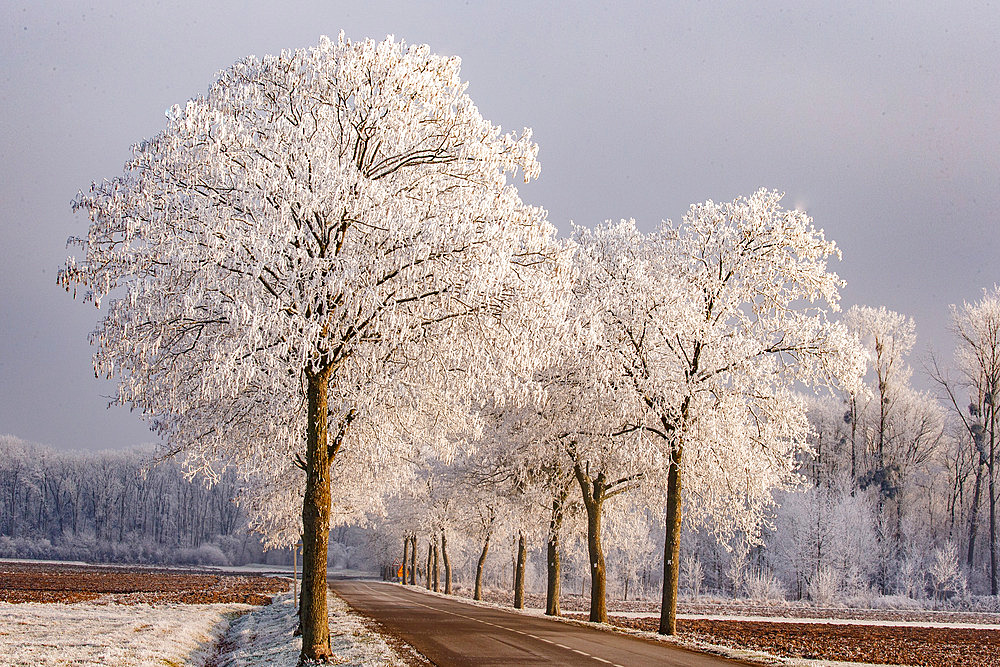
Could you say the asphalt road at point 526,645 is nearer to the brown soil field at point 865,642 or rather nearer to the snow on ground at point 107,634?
the brown soil field at point 865,642

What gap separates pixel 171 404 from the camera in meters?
14.4

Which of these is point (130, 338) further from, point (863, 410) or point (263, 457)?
point (863, 410)

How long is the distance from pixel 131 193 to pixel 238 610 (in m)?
27.9

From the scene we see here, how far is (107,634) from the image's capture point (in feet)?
67.3

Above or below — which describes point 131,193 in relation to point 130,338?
above

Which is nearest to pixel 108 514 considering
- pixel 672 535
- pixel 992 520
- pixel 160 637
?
pixel 160 637

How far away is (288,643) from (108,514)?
150 metres

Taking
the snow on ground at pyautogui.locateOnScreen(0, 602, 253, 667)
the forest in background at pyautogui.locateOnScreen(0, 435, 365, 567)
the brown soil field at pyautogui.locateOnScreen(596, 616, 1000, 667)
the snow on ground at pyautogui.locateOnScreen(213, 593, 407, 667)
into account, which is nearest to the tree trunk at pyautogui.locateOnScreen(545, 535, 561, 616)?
the brown soil field at pyautogui.locateOnScreen(596, 616, 1000, 667)

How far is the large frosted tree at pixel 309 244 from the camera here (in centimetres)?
1256

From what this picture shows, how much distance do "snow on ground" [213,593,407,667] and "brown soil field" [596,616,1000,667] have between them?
30.3 ft

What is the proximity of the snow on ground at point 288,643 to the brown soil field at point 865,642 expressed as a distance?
30.3ft

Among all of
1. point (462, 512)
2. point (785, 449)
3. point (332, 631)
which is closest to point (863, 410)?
point (462, 512)

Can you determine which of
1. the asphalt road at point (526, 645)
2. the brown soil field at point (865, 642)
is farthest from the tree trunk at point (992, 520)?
the asphalt road at point (526, 645)

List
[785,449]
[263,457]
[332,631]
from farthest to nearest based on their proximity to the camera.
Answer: [785,449], [332,631], [263,457]
